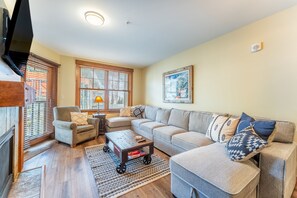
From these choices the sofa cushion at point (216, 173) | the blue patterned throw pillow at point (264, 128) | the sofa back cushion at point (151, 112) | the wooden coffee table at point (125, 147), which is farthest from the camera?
the sofa back cushion at point (151, 112)

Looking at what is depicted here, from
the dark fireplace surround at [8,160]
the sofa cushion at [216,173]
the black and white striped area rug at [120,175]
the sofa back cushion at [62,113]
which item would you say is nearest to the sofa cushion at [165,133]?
the black and white striped area rug at [120,175]

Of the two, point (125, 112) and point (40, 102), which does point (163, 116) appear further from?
point (40, 102)

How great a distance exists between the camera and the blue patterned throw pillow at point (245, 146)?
1.29 meters

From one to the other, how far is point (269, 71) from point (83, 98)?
4515 mm

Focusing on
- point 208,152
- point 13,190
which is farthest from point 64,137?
point 208,152

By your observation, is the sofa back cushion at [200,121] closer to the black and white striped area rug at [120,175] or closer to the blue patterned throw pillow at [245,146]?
the black and white striped area rug at [120,175]

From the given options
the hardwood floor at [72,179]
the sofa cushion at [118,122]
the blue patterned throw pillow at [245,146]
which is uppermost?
the blue patterned throw pillow at [245,146]

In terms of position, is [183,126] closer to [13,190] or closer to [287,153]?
[287,153]

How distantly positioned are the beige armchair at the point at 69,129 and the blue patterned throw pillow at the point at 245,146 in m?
2.95

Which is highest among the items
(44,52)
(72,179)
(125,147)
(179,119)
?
(44,52)

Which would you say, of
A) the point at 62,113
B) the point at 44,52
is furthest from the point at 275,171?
the point at 44,52

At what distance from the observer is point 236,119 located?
1941mm

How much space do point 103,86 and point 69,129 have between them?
1958 mm

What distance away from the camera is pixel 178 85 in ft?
11.5
